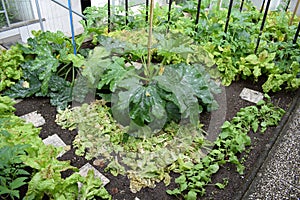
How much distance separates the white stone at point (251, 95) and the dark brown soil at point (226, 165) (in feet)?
0.12

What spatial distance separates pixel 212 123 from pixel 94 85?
0.87m

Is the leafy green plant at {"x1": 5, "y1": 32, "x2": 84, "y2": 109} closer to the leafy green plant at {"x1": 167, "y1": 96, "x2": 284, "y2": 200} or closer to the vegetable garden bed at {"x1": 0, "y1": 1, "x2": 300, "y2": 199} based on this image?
the vegetable garden bed at {"x1": 0, "y1": 1, "x2": 300, "y2": 199}

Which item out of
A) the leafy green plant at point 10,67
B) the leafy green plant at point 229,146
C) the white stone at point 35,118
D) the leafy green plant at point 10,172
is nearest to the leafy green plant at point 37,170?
the leafy green plant at point 10,172

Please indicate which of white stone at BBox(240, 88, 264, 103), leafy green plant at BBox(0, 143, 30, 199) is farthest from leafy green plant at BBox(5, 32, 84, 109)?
white stone at BBox(240, 88, 264, 103)

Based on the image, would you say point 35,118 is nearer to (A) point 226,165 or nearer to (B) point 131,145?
(B) point 131,145

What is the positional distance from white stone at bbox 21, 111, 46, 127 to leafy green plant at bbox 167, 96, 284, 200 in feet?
3.20

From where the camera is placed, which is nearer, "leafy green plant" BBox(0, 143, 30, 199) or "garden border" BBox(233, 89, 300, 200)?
"leafy green plant" BBox(0, 143, 30, 199)

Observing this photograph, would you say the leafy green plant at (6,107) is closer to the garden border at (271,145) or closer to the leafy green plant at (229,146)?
the leafy green plant at (229,146)

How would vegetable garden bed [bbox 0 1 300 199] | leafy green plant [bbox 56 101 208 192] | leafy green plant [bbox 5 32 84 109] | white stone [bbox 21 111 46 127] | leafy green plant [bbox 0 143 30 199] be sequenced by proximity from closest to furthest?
leafy green plant [bbox 0 143 30 199] → vegetable garden bed [bbox 0 1 300 199] → leafy green plant [bbox 56 101 208 192] → white stone [bbox 21 111 46 127] → leafy green plant [bbox 5 32 84 109]

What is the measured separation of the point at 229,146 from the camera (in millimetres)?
1666

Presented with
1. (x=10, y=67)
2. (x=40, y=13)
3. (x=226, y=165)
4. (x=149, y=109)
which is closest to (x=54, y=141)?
(x=149, y=109)

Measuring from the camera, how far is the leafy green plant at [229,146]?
4.74ft

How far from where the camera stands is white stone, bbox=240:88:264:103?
2074 millimetres

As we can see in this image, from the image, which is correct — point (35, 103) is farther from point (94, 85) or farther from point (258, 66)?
point (258, 66)
